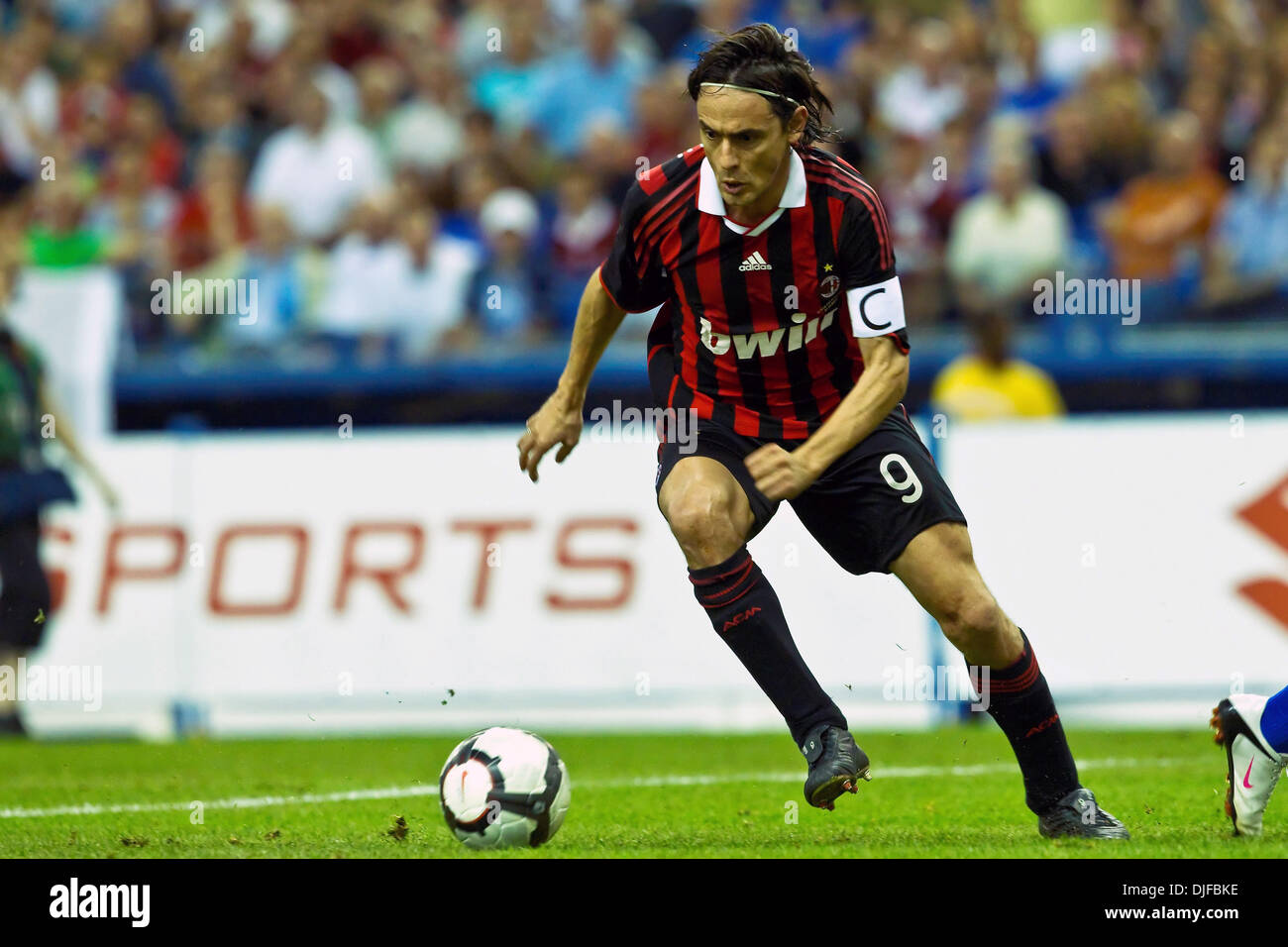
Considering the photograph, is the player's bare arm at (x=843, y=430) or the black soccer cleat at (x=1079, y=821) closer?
the player's bare arm at (x=843, y=430)

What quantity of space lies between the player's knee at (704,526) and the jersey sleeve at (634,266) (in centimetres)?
66

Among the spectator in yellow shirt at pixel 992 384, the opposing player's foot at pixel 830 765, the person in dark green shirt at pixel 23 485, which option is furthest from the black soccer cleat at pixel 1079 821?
the person in dark green shirt at pixel 23 485

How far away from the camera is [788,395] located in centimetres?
629

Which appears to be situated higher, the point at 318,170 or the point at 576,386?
the point at 318,170

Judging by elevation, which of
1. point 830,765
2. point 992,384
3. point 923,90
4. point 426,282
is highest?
point 923,90

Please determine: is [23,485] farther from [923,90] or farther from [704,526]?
[923,90]

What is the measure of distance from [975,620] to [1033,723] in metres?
0.40

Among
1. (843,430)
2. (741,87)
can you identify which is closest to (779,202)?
(741,87)

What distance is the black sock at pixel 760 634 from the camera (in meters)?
5.94

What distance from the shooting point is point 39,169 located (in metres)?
15.4

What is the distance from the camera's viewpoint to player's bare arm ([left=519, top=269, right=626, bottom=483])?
6410mm

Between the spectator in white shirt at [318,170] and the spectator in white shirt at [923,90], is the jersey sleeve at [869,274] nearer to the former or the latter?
the spectator in white shirt at [923,90]
